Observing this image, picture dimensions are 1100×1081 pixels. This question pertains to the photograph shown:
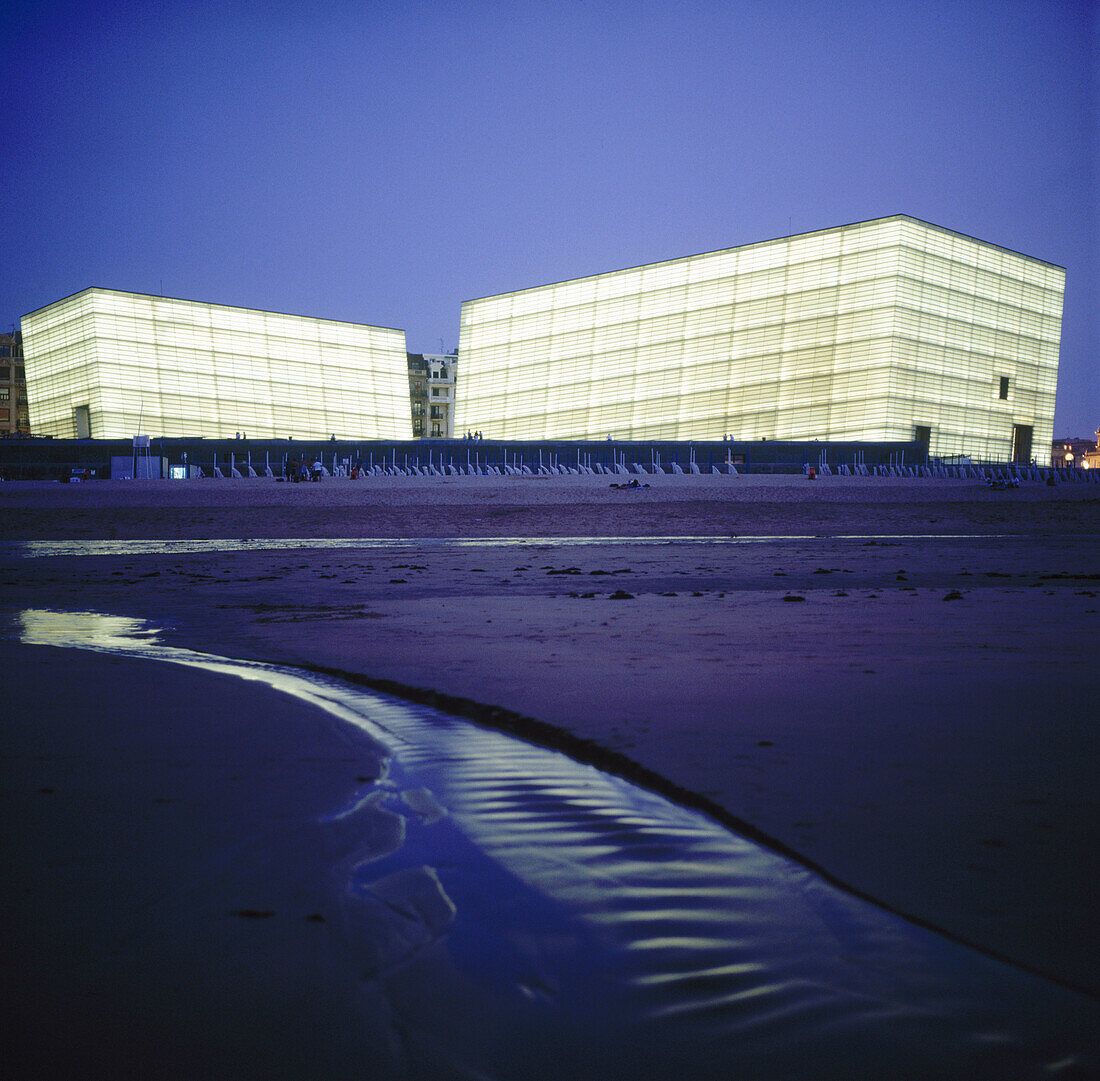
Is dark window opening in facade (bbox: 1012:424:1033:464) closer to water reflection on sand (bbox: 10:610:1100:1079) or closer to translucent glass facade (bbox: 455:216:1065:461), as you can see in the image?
translucent glass facade (bbox: 455:216:1065:461)

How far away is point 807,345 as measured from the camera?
77.8 m

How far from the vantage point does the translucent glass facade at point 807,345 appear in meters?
74.5

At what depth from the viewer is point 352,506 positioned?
2803 cm

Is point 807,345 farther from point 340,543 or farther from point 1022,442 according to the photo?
point 340,543

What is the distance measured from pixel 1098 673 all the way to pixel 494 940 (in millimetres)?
3511

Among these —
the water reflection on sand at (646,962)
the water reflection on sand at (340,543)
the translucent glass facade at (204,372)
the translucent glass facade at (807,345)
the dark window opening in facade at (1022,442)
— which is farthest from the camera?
the translucent glass facade at (204,372)

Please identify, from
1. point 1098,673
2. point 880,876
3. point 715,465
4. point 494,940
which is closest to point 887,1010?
point 880,876

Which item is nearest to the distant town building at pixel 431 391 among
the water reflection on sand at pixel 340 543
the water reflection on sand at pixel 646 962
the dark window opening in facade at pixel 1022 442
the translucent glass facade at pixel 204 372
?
the translucent glass facade at pixel 204 372

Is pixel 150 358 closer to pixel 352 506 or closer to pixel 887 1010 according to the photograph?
pixel 352 506

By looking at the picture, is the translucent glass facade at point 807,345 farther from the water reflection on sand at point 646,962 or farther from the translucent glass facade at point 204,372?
the water reflection on sand at point 646,962

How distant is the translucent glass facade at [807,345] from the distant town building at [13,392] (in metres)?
68.1

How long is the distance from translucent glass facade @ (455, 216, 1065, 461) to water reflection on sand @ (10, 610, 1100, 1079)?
73860 mm

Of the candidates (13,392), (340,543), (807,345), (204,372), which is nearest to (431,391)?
(13,392)

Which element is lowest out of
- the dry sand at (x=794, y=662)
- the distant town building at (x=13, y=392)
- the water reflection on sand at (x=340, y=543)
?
the water reflection on sand at (x=340, y=543)
